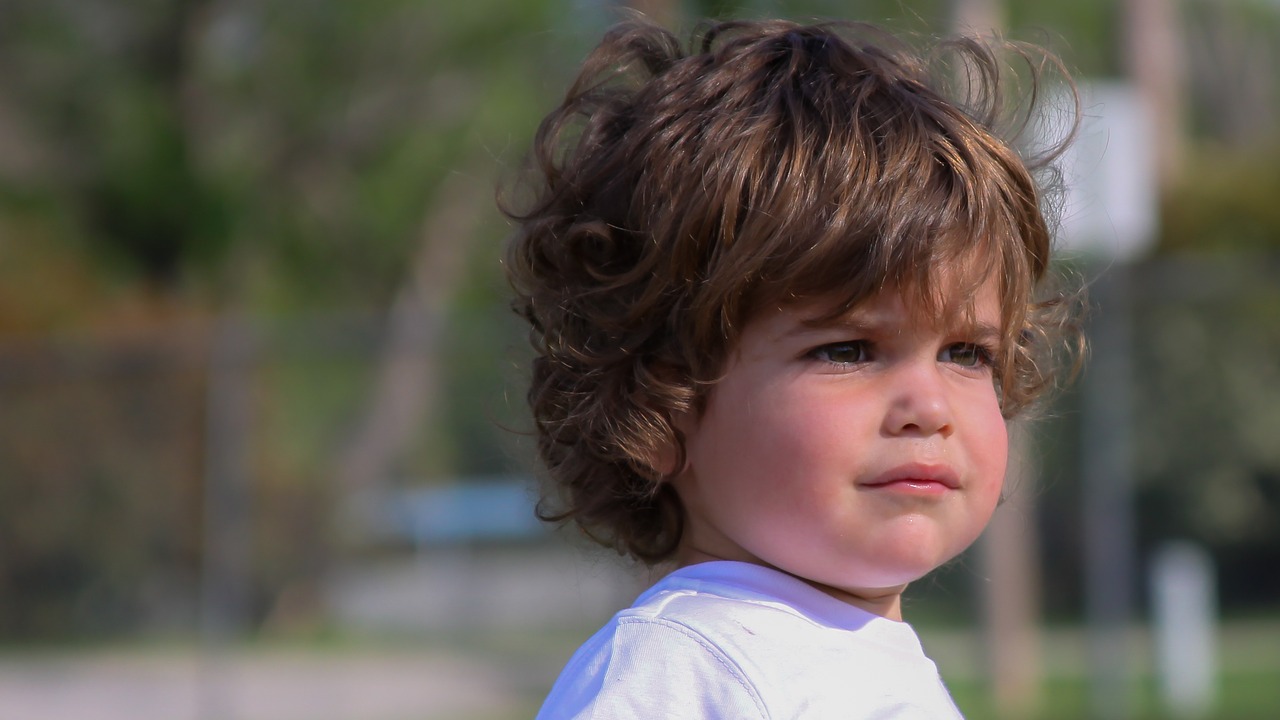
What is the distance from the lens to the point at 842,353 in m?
1.53

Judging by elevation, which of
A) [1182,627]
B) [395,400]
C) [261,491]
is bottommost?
[261,491]

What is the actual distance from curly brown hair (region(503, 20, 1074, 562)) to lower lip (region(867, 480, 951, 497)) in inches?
7.3

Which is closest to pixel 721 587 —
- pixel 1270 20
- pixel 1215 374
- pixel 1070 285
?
pixel 1070 285

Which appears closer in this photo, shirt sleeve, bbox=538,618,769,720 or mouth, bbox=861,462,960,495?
shirt sleeve, bbox=538,618,769,720

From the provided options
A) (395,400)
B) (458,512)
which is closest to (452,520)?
(458,512)

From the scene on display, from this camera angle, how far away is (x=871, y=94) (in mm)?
1691

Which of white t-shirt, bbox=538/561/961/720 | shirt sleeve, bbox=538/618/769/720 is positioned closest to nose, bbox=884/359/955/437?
white t-shirt, bbox=538/561/961/720

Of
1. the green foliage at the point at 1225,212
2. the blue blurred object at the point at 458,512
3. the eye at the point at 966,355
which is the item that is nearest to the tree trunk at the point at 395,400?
the blue blurred object at the point at 458,512

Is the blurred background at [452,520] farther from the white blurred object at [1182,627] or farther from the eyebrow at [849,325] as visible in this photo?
the eyebrow at [849,325]

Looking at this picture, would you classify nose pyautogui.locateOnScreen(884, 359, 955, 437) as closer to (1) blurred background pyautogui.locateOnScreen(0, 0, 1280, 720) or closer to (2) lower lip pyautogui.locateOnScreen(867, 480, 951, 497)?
(2) lower lip pyautogui.locateOnScreen(867, 480, 951, 497)

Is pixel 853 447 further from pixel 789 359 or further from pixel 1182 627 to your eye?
pixel 1182 627

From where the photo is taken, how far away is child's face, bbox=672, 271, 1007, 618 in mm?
1494

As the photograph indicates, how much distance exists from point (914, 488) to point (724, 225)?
1.12ft

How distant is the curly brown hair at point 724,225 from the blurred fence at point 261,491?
6.28 metres
